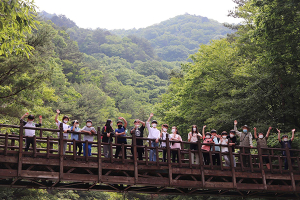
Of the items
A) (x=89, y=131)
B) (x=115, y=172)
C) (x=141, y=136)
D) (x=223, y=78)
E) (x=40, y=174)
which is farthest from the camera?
(x=223, y=78)

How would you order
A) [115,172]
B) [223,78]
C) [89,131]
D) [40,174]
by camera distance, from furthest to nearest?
[223,78], [115,172], [89,131], [40,174]

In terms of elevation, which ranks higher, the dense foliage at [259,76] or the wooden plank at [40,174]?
the dense foliage at [259,76]

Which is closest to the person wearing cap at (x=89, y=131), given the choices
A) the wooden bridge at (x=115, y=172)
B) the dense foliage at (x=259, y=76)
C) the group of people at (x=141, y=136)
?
the group of people at (x=141, y=136)

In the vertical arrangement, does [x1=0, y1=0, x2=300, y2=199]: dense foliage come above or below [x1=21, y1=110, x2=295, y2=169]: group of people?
above

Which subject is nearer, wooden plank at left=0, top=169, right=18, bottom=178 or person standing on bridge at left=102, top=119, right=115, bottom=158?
wooden plank at left=0, top=169, right=18, bottom=178

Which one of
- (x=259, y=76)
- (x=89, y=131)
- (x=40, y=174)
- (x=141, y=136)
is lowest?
(x=40, y=174)

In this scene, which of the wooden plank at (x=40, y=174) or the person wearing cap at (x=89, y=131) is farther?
the person wearing cap at (x=89, y=131)

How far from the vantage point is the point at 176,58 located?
168m

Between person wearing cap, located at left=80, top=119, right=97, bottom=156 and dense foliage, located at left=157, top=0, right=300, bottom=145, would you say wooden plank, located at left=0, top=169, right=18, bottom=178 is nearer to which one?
person wearing cap, located at left=80, top=119, right=97, bottom=156

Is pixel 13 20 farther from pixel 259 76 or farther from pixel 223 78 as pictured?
pixel 223 78

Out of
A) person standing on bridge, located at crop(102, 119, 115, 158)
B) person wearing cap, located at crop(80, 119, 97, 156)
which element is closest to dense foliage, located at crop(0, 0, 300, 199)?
person wearing cap, located at crop(80, 119, 97, 156)

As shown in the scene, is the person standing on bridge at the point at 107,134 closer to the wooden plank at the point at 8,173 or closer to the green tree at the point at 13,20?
the wooden plank at the point at 8,173

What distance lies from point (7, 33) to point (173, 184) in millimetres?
7448

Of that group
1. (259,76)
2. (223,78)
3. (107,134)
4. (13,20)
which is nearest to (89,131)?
(107,134)
